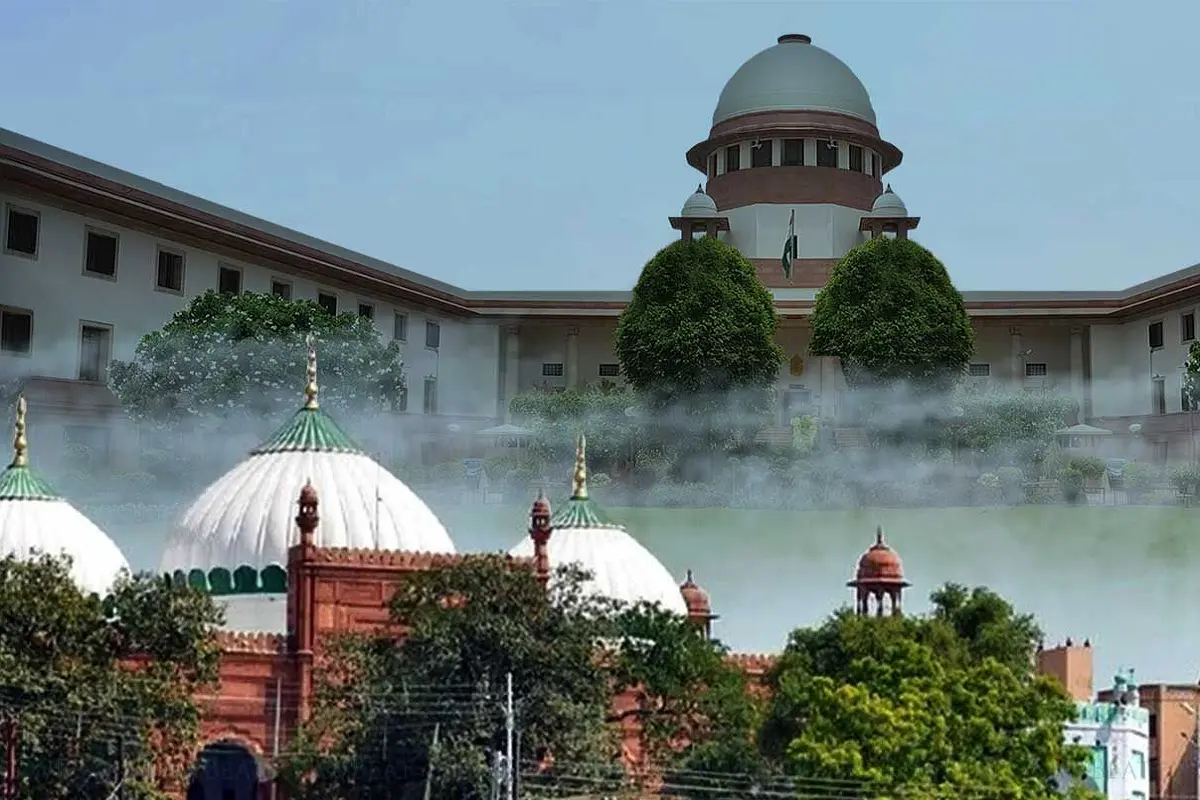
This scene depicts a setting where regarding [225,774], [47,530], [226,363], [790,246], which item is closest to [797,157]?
[790,246]

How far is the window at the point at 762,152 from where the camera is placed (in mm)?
67312

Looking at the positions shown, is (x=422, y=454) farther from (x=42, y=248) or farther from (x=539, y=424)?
(x=42, y=248)

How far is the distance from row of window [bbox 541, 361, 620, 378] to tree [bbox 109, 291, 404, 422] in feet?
48.2

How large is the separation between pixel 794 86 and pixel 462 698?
42.5 metres

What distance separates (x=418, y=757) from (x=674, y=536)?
21986 mm

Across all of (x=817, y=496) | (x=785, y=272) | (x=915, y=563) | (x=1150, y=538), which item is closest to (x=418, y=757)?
(x=915, y=563)

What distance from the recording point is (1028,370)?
6506 cm

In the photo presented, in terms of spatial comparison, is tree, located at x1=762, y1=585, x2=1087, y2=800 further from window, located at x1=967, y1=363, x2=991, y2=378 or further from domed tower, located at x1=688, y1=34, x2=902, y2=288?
domed tower, located at x1=688, y1=34, x2=902, y2=288

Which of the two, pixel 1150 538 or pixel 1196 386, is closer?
pixel 1150 538

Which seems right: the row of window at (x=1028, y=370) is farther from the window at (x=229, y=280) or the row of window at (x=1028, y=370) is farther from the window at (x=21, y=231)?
the window at (x=21, y=231)

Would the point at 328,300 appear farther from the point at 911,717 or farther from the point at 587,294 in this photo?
the point at 911,717

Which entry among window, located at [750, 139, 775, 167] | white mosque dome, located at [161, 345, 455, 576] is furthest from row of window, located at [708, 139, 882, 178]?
white mosque dome, located at [161, 345, 455, 576]

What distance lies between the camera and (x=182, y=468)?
159ft

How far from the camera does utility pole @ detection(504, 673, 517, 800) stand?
25.8 meters
